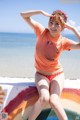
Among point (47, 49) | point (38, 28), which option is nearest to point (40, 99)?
point (47, 49)

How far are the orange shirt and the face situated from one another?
0.15 ft

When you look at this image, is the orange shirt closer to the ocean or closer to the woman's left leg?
the woman's left leg

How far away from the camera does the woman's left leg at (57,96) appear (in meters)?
1.89

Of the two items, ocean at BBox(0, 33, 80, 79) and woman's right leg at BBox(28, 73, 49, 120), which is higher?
woman's right leg at BBox(28, 73, 49, 120)

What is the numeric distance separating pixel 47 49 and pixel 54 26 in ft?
0.45

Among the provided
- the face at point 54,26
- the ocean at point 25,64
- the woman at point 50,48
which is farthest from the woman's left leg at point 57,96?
the ocean at point 25,64

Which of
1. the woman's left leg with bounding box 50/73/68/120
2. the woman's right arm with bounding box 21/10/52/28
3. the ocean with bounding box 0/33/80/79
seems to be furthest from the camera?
the ocean with bounding box 0/33/80/79

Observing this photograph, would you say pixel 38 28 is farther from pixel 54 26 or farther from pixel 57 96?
pixel 57 96

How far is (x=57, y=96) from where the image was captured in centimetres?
194

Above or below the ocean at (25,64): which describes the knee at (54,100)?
above

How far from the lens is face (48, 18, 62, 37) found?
2018 mm

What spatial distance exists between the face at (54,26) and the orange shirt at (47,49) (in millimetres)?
44

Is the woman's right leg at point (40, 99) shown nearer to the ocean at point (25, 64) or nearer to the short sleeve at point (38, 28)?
the short sleeve at point (38, 28)

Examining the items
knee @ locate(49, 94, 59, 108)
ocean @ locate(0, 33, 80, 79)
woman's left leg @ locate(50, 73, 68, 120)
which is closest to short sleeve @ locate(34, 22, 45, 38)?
woman's left leg @ locate(50, 73, 68, 120)
